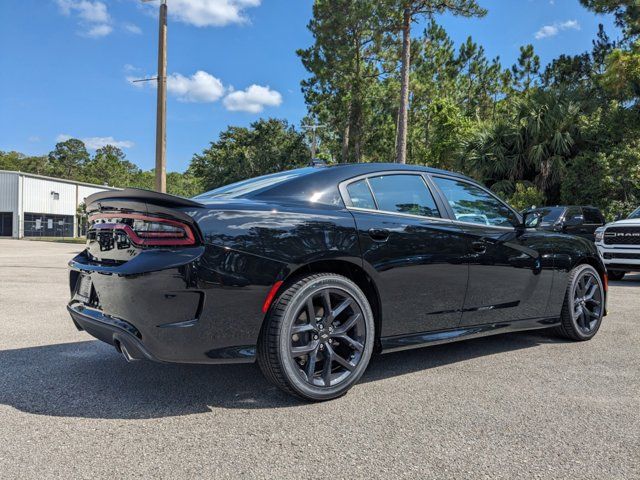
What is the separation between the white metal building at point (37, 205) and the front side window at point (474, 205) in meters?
48.7

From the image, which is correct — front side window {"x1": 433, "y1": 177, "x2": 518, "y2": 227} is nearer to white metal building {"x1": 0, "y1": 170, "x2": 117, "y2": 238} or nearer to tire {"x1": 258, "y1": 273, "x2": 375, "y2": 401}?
tire {"x1": 258, "y1": 273, "x2": 375, "y2": 401}

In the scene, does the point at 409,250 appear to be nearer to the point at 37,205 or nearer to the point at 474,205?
the point at 474,205

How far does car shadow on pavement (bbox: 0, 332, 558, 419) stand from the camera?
9.70 ft

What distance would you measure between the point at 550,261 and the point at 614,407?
1.63 metres

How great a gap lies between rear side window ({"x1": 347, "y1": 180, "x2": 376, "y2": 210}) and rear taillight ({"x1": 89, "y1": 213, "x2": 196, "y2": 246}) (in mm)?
1117

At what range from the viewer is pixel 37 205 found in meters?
47.6

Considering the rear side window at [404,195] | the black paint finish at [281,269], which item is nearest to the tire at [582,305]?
the black paint finish at [281,269]

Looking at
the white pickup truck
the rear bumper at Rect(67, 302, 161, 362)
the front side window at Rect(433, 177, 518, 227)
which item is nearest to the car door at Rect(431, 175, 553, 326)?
the front side window at Rect(433, 177, 518, 227)

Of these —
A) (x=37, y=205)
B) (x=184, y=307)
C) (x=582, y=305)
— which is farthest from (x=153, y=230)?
(x=37, y=205)

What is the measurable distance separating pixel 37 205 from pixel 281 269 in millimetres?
51428

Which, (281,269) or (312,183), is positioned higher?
(312,183)

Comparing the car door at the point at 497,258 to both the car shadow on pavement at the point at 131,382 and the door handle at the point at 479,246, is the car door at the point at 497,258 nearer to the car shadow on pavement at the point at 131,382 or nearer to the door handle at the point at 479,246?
the door handle at the point at 479,246

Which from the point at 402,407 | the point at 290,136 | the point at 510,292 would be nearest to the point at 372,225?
the point at 402,407

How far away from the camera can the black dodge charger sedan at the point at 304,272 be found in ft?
9.00
